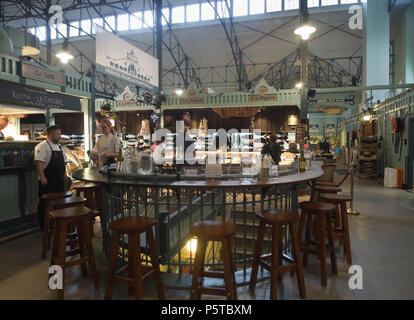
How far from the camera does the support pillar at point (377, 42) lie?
482 inches

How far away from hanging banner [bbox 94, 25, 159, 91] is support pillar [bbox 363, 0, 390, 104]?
9834 mm

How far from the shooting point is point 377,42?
1230cm

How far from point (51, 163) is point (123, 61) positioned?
2.37 meters

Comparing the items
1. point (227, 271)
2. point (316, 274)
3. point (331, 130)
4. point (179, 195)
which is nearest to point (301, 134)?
point (316, 274)

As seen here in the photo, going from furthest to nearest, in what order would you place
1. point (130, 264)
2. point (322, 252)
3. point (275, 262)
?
point (322, 252), point (130, 264), point (275, 262)

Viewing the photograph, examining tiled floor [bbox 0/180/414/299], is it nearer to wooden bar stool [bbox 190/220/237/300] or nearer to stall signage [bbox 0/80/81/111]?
wooden bar stool [bbox 190/220/237/300]

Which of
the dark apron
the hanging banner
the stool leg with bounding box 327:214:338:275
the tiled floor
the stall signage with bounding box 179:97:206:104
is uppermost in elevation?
the stall signage with bounding box 179:97:206:104

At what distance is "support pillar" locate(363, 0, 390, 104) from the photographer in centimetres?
1223

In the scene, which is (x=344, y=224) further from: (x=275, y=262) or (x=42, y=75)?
(x=42, y=75)

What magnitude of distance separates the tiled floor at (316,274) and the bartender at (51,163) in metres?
0.75

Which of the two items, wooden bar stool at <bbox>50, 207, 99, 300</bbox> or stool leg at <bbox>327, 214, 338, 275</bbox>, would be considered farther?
stool leg at <bbox>327, 214, 338, 275</bbox>

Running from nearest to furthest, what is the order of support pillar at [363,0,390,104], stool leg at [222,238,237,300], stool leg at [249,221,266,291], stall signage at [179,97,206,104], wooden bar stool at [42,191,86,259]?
stool leg at [222,238,237,300] → stool leg at [249,221,266,291] → wooden bar stool at [42,191,86,259] → stall signage at [179,97,206,104] → support pillar at [363,0,390,104]

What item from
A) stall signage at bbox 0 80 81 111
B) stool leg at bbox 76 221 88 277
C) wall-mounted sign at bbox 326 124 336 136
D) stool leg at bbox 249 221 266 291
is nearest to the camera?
stool leg at bbox 249 221 266 291

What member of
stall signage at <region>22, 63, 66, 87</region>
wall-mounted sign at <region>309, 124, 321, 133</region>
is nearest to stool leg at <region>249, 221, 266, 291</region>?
stall signage at <region>22, 63, 66, 87</region>
